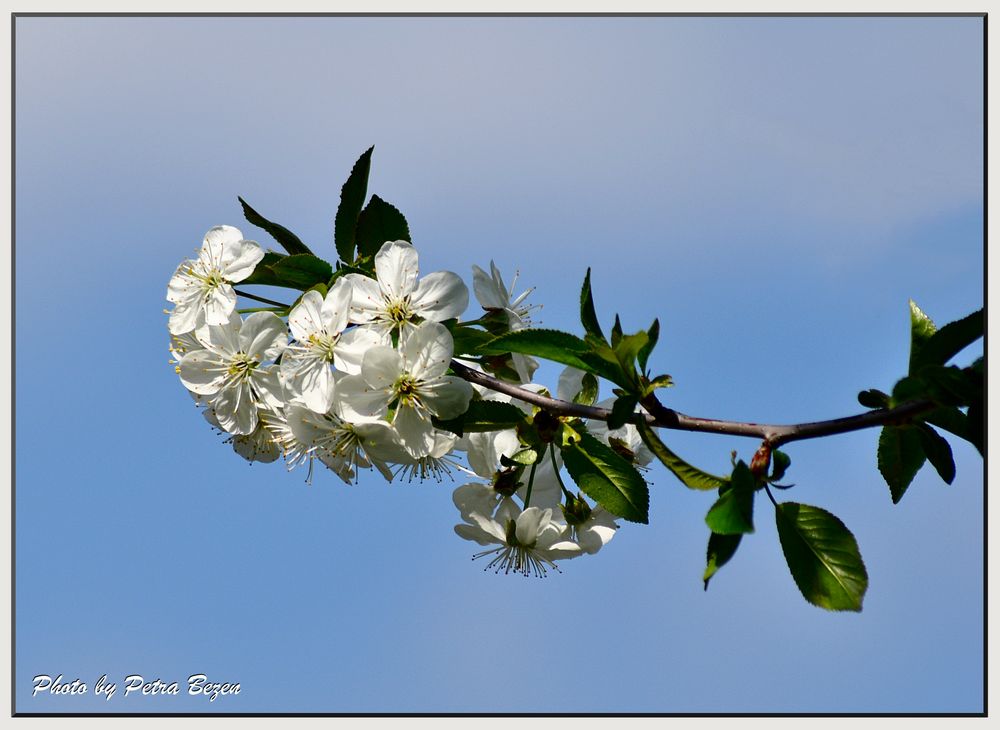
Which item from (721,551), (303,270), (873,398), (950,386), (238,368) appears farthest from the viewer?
(238,368)

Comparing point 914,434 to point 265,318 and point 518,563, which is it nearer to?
point 518,563

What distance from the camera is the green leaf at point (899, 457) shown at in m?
2.28

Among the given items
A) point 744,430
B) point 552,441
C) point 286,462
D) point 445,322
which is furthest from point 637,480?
point 286,462

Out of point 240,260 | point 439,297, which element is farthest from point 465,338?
point 240,260

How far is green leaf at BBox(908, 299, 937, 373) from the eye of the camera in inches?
84.5

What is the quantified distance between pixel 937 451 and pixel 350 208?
5.34ft

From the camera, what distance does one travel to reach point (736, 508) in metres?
1.88

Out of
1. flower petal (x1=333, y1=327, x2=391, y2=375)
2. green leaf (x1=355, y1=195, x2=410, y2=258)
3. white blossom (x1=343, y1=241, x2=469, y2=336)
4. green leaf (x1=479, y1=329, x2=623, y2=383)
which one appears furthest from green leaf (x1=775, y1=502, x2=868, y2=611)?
green leaf (x1=355, y1=195, x2=410, y2=258)

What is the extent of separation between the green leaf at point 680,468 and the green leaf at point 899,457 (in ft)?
1.90

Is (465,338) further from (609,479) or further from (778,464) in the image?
(778,464)

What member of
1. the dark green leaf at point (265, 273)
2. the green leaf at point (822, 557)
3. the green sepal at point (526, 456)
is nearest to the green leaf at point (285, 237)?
the dark green leaf at point (265, 273)

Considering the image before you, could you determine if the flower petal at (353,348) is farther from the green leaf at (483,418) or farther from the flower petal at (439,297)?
the green leaf at (483,418)

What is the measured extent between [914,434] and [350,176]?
1.63 metres

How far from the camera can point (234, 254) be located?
2.51 meters
